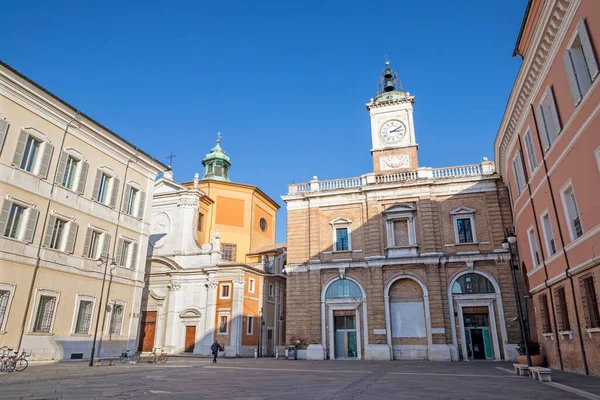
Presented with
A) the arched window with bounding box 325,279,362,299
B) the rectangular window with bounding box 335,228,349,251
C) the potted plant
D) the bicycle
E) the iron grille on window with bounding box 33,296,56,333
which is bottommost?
the bicycle

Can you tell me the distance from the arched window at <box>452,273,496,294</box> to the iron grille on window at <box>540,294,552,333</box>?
8.93 meters

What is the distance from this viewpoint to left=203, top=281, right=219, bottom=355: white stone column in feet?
99.6

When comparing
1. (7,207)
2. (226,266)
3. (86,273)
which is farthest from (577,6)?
(226,266)

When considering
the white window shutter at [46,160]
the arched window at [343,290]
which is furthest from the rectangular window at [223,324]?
the white window shutter at [46,160]

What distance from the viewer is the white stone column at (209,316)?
3034cm

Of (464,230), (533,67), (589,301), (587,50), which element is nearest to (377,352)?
(464,230)

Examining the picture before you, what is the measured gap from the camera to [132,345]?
2223cm

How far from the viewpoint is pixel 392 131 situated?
30781 mm

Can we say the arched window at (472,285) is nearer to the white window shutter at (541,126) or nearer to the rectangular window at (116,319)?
the white window shutter at (541,126)

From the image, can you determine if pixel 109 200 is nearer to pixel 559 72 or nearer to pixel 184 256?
pixel 184 256

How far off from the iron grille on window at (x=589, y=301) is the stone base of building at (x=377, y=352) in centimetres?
1433

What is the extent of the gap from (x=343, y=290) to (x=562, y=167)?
16.9 meters

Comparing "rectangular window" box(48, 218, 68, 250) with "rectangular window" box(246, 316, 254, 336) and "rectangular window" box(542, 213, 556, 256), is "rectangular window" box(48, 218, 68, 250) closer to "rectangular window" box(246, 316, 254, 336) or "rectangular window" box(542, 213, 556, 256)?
"rectangular window" box(246, 316, 254, 336)

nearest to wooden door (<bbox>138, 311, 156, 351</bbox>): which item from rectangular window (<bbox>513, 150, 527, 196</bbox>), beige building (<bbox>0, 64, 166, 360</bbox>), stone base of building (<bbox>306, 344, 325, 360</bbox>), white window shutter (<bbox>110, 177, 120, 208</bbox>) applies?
beige building (<bbox>0, 64, 166, 360</bbox>)
